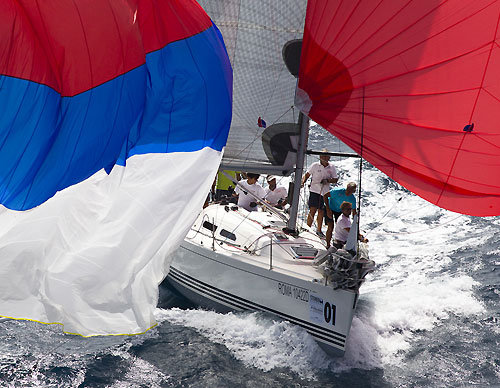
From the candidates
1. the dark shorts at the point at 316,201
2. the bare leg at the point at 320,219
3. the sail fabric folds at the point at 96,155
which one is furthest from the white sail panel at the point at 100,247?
the bare leg at the point at 320,219

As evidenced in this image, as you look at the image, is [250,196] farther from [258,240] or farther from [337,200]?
[337,200]

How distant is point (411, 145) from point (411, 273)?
4.09m

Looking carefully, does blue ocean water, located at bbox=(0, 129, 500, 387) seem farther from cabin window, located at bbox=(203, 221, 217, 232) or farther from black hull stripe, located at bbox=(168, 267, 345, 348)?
cabin window, located at bbox=(203, 221, 217, 232)

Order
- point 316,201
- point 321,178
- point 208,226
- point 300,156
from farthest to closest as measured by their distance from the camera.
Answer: point 316,201 < point 321,178 < point 208,226 < point 300,156

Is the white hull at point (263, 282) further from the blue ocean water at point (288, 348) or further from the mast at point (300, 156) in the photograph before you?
the mast at point (300, 156)

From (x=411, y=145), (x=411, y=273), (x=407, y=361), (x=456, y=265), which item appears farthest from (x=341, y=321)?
(x=456, y=265)

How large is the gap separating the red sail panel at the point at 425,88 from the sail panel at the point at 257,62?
99cm

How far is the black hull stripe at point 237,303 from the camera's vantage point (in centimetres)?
661

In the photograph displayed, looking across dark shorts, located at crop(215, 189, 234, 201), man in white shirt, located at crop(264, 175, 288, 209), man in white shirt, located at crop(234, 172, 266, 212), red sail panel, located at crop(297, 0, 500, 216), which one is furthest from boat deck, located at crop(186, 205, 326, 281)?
dark shorts, located at crop(215, 189, 234, 201)

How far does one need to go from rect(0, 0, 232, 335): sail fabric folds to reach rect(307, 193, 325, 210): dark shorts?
497cm

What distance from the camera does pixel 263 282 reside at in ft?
23.3

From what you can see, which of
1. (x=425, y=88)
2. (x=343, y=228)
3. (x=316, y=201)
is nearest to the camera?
(x=425, y=88)

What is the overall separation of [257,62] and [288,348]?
3.70m

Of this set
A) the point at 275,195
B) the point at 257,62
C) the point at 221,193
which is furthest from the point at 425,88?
the point at 221,193
